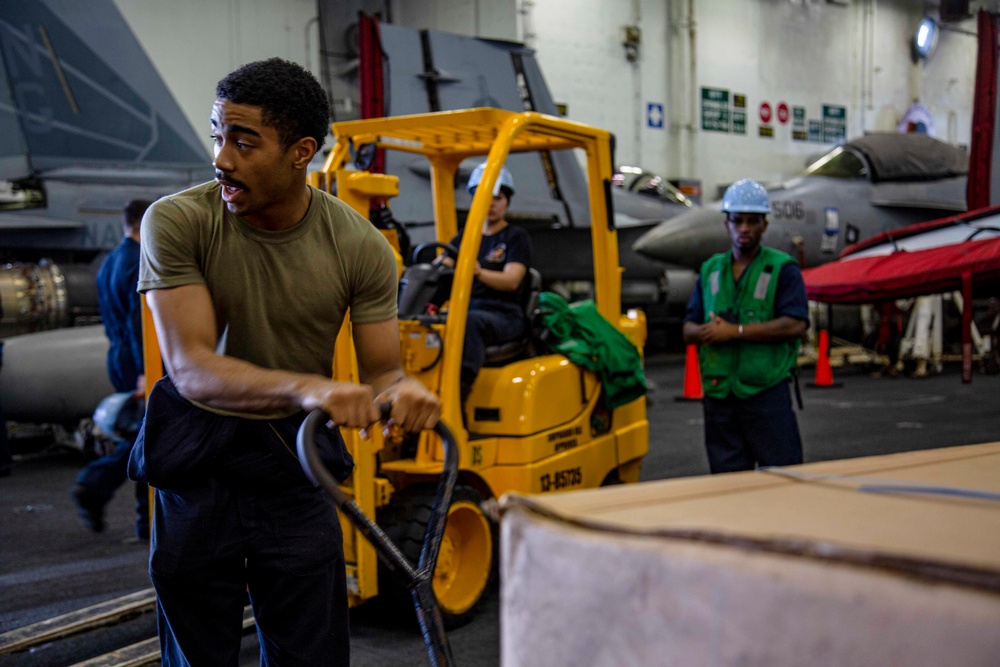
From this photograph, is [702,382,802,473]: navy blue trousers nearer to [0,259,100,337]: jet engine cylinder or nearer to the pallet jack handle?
the pallet jack handle

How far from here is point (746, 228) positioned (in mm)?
3902

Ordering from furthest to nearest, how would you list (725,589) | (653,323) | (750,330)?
(653,323)
(750,330)
(725,589)

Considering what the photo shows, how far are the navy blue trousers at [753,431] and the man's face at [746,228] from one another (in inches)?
24.5

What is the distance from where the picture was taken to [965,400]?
10.2 meters

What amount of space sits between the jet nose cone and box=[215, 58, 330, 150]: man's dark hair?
10703 mm

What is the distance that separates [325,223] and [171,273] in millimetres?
341

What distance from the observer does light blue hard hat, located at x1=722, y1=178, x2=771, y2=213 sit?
390 centimetres

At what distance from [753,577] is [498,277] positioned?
3.55 metres

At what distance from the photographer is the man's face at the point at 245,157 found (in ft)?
5.52

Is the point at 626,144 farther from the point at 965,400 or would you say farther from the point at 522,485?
the point at 522,485

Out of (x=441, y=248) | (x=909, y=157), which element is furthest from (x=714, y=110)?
(x=441, y=248)

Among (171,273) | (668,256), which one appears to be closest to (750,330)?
(171,273)

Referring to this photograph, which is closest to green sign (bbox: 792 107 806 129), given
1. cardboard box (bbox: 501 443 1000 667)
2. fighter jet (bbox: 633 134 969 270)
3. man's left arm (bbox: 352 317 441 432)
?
fighter jet (bbox: 633 134 969 270)

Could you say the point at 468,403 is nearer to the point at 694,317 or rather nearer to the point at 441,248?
the point at 441,248
